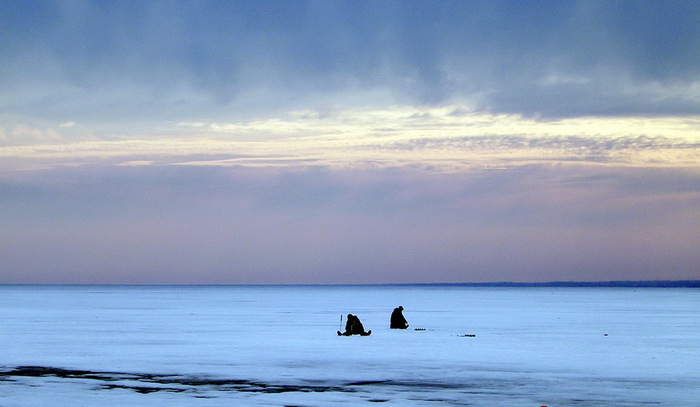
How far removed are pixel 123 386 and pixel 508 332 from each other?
22333mm

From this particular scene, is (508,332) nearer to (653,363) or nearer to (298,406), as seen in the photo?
(653,363)

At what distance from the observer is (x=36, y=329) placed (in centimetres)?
3925

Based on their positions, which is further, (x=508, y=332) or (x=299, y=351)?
(x=508, y=332)

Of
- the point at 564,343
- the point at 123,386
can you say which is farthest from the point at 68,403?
the point at 564,343

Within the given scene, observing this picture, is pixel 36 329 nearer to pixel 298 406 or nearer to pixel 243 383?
pixel 243 383

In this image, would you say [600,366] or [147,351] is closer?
[600,366]

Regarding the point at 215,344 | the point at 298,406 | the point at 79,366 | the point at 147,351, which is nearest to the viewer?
the point at 298,406

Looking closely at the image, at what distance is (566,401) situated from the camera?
17016 mm

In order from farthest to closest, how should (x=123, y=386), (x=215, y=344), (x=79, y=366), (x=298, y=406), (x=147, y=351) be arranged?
(x=215, y=344), (x=147, y=351), (x=79, y=366), (x=123, y=386), (x=298, y=406)

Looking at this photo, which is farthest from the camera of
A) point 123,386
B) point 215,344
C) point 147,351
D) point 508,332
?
point 508,332

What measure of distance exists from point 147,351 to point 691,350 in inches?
643

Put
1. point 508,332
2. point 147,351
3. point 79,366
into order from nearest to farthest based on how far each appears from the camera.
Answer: point 79,366 < point 147,351 < point 508,332

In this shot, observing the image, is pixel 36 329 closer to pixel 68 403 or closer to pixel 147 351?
pixel 147 351

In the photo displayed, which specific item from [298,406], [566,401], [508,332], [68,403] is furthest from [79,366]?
[508,332]
